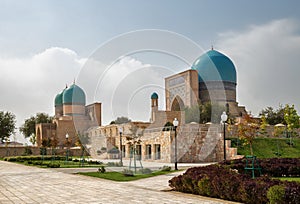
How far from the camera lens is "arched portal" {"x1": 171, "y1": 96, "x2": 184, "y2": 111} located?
46341mm

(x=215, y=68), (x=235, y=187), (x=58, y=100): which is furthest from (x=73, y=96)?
(x=235, y=187)

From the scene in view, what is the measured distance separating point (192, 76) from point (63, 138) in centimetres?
2426

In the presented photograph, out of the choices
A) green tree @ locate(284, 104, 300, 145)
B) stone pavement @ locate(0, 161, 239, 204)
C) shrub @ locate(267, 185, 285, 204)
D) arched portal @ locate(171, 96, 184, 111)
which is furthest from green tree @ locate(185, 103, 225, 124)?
shrub @ locate(267, 185, 285, 204)

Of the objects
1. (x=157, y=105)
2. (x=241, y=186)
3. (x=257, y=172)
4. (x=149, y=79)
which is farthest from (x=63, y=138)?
(x=241, y=186)

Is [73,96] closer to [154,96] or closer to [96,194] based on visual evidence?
[154,96]

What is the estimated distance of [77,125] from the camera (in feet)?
188

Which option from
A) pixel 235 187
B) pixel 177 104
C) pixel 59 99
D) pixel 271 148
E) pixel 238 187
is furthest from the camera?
pixel 59 99

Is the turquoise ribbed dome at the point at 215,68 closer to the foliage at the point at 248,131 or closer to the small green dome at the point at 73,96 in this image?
the small green dome at the point at 73,96

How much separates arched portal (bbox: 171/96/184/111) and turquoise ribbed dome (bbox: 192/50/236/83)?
3.65m

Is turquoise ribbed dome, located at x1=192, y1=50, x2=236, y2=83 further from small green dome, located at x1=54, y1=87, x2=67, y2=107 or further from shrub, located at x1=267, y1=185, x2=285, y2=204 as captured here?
shrub, located at x1=267, y1=185, x2=285, y2=204

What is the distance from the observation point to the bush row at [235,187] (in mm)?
7336

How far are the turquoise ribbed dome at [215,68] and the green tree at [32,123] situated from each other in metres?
30.4

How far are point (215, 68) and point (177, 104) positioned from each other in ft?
21.4

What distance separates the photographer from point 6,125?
4878 centimetres
